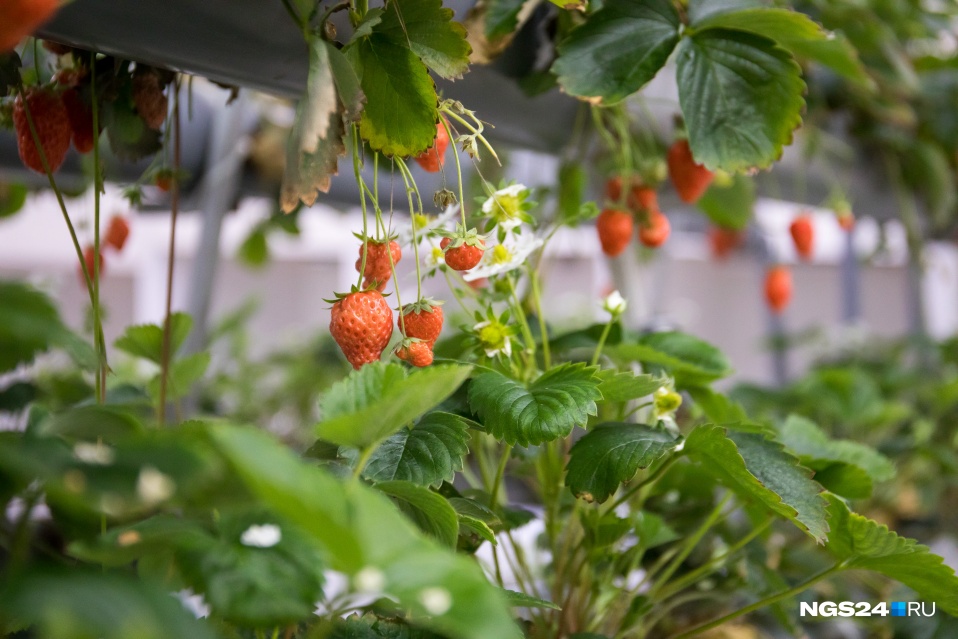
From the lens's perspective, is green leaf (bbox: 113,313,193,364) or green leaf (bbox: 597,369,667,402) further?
green leaf (bbox: 113,313,193,364)

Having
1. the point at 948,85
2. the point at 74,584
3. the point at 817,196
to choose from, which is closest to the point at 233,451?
the point at 74,584

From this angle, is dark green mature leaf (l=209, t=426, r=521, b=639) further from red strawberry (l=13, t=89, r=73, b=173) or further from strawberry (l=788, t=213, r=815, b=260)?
strawberry (l=788, t=213, r=815, b=260)

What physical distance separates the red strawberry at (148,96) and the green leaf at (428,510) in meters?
0.36

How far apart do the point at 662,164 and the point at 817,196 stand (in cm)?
78

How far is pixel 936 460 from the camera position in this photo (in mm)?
1132

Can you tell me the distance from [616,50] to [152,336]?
0.47 metres

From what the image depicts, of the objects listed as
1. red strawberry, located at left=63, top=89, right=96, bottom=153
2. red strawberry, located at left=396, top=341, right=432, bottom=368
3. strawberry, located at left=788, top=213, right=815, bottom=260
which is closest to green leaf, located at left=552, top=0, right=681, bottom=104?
red strawberry, located at left=396, top=341, right=432, bottom=368

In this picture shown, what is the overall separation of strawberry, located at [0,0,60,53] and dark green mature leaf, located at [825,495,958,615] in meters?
0.51

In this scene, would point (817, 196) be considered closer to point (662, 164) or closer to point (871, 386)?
point (871, 386)

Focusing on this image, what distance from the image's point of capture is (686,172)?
0.76 metres

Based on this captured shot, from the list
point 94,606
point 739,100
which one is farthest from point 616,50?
point 94,606

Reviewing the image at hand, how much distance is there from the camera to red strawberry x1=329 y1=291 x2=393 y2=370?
0.42 metres

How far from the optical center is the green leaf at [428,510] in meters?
0.36

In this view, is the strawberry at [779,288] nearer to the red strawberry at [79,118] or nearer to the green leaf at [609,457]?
the green leaf at [609,457]
